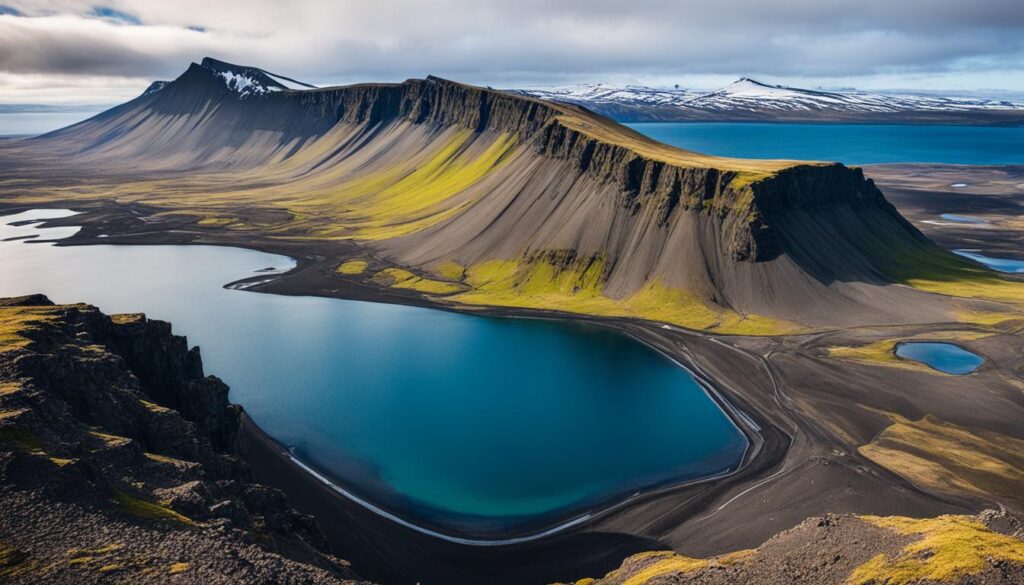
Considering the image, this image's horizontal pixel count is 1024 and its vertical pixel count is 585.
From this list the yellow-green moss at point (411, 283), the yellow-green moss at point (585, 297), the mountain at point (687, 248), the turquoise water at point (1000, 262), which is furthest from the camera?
Result: the turquoise water at point (1000, 262)

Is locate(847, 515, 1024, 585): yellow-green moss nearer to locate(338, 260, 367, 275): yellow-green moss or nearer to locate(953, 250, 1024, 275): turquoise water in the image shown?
locate(338, 260, 367, 275): yellow-green moss

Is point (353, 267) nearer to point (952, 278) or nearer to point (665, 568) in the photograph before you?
point (665, 568)

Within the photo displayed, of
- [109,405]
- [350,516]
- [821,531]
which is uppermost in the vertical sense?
[109,405]

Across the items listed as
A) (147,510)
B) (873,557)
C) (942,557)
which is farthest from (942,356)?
(147,510)

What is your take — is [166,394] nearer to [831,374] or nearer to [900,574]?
[900,574]

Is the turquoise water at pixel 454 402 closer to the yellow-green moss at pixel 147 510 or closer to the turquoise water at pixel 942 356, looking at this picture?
the yellow-green moss at pixel 147 510

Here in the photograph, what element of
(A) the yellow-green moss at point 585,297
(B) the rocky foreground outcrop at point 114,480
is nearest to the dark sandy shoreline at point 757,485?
(B) the rocky foreground outcrop at point 114,480

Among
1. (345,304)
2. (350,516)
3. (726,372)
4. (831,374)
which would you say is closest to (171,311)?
(345,304)
